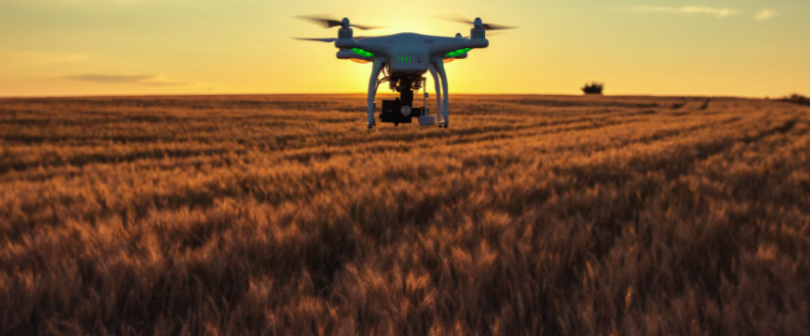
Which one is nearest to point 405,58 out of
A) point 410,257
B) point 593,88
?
point 410,257

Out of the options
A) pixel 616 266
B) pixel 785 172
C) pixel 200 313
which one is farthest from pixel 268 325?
pixel 785 172

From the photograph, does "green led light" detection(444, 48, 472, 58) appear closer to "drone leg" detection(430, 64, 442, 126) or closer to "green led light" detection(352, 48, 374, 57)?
"drone leg" detection(430, 64, 442, 126)

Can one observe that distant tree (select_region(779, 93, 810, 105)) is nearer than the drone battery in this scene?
No

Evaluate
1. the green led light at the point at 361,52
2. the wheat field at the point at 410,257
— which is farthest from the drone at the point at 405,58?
the wheat field at the point at 410,257

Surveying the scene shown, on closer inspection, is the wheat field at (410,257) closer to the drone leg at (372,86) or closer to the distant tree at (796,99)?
the drone leg at (372,86)

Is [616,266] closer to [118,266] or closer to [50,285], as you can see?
[118,266]

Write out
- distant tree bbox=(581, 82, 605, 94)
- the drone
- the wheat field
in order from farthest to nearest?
distant tree bbox=(581, 82, 605, 94)
the wheat field
the drone

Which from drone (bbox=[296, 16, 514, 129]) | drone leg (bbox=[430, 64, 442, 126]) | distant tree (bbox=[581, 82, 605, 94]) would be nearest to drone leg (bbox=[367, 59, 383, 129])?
drone (bbox=[296, 16, 514, 129])

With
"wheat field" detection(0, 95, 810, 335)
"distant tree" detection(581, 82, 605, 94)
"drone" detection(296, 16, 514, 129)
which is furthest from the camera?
"distant tree" detection(581, 82, 605, 94)

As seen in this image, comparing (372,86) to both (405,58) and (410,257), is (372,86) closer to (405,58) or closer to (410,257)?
(405,58)
